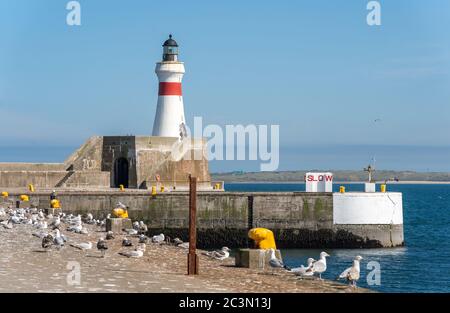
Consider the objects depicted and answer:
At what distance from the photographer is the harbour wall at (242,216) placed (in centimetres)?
4747

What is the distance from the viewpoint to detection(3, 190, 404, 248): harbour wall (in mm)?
47469

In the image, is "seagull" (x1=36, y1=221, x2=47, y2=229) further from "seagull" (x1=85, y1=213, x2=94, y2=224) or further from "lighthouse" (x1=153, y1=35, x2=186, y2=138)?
"lighthouse" (x1=153, y1=35, x2=186, y2=138)

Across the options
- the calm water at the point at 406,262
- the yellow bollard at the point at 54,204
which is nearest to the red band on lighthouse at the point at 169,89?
the yellow bollard at the point at 54,204

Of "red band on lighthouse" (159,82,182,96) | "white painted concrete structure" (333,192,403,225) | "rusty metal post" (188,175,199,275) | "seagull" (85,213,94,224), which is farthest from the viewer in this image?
"red band on lighthouse" (159,82,182,96)

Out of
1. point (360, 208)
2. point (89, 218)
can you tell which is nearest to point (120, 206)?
point (89, 218)

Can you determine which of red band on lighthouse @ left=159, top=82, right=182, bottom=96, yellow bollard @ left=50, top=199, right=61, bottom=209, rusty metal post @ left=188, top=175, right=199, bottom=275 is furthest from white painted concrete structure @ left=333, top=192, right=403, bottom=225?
rusty metal post @ left=188, top=175, right=199, bottom=275

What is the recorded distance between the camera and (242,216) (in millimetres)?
48375

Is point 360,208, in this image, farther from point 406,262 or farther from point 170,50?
point 170,50

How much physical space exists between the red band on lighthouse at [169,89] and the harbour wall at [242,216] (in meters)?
13.9

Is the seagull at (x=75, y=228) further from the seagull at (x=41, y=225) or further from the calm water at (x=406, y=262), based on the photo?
the calm water at (x=406, y=262)

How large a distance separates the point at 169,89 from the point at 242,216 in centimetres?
1567

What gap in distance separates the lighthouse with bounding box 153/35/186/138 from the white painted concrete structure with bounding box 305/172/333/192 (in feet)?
44.3
